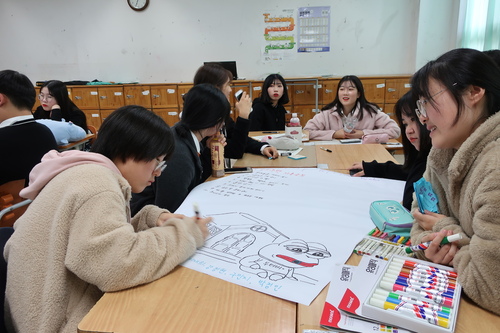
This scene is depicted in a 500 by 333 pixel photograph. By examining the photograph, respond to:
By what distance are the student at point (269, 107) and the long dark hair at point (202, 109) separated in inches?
78.5

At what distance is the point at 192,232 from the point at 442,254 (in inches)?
23.3

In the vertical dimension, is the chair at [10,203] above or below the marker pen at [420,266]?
below

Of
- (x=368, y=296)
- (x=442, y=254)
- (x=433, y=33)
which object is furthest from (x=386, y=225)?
(x=433, y=33)

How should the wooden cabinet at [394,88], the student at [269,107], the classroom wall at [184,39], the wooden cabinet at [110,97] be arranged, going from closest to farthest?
the student at [269,107] → the wooden cabinet at [394,88] → the classroom wall at [184,39] → the wooden cabinet at [110,97]

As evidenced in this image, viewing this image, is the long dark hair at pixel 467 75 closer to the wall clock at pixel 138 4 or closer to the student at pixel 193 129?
the student at pixel 193 129

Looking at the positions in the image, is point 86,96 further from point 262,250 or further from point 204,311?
point 204,311

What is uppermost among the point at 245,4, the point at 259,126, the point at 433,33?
the point at 245,4

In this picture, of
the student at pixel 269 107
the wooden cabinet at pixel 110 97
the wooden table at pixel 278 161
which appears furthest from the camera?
the wooden cabinet at pixel 110 97

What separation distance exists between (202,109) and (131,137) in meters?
0.70

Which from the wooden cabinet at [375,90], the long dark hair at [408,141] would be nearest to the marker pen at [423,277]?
the long dark hair at [408,141]

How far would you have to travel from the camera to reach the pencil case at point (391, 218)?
1.04 metres

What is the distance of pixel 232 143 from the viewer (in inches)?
93.5

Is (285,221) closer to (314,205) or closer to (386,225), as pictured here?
(314,205)

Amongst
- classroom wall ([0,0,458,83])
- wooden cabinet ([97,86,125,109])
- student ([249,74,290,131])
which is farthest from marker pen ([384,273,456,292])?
wooden cabinet ([97,86,125,109])
